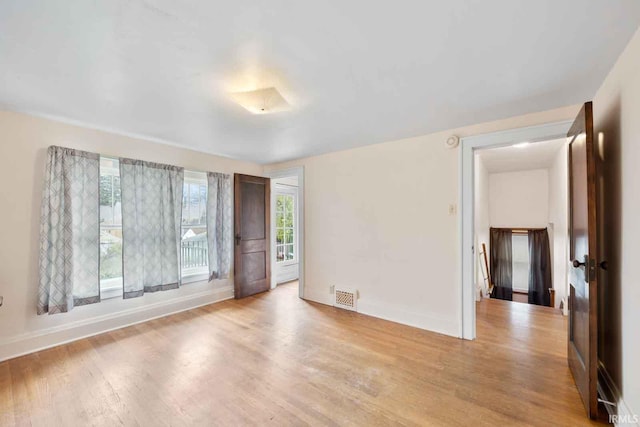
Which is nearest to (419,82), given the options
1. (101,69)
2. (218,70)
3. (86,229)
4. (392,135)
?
(392,135)

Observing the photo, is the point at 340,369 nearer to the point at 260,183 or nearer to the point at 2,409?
the point at 2,409

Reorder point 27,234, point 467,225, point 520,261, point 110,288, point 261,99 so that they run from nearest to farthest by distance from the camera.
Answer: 1. point 261,99
2. point 27,234
3. point 467,225
4. point 110,288
5. point 520,261

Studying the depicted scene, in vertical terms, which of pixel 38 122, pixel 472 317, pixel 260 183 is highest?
pixel 38 122

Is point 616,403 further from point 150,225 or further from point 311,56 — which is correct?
point 150,225

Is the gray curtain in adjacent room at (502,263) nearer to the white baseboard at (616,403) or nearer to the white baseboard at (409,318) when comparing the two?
the white baseboard at (409,318)

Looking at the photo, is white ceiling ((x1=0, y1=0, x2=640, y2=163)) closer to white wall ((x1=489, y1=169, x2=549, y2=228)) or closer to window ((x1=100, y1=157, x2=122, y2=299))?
window ((x1=100, y1=157, x2=122, y2=299))

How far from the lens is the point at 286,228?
579 centimetres

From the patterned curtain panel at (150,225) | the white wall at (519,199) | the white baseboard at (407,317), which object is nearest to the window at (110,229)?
the patterned curtain panel at (150,225)

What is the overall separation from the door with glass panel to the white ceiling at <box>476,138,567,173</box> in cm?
363

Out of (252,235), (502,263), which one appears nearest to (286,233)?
(252,235)

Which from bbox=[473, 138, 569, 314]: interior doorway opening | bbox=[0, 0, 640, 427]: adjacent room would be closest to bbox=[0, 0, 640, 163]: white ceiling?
bbox=[0, 0, 640, 427]: adjacent room

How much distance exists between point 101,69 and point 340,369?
9.45 feet

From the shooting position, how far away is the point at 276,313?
362 centimetres

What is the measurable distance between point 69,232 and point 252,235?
2.33 meters
